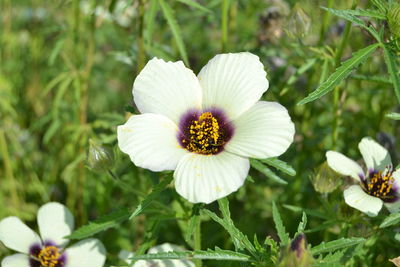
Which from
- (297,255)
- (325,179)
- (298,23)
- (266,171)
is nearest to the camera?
(297,255)

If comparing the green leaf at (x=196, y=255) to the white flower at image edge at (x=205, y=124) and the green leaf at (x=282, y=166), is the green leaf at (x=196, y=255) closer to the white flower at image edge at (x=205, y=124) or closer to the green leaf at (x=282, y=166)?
the white flower at image edge at (x=205, y=124)

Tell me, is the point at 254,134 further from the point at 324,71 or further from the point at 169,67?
the point at 324,71

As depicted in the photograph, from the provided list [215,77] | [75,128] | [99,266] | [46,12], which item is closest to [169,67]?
[215,77]

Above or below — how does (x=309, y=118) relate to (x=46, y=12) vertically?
below

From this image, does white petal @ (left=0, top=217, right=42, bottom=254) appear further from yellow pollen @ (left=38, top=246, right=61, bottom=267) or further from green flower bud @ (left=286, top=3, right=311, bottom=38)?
green flower bud @ (left=286, top=3, right=311, bottom=38)

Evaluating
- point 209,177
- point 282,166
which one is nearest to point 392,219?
point 282,166

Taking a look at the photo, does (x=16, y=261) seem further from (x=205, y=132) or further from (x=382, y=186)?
(x=382, y=186)

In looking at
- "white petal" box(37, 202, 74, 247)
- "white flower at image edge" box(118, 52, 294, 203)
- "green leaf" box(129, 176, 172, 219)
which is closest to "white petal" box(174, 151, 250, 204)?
"white flower at image edge" box(118, 52, 294, 203)
